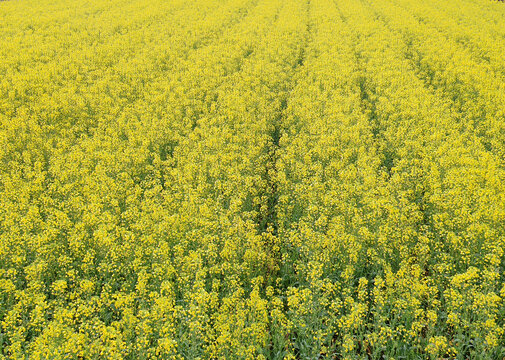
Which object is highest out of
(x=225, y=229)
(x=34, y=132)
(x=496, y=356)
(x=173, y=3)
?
(x=173, y=3)

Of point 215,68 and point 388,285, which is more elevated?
point 215,68

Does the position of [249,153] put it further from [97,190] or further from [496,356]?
[496,356]

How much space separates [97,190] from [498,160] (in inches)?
447

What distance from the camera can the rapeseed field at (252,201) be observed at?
6379 mm

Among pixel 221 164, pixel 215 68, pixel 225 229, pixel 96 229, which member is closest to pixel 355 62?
pixel 215 68

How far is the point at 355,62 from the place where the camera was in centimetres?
1989

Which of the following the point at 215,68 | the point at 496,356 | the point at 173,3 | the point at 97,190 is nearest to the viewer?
the point at 496,356

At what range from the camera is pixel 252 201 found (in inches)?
407

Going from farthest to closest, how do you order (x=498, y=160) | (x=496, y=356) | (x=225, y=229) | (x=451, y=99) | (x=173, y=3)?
(x=173, y=3) → (x=451, y=99) → (x=498, y=160) → (x=225, y=229) → (x=496, y=356)

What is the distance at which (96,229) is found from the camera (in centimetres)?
867

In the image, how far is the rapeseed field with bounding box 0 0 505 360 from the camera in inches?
251

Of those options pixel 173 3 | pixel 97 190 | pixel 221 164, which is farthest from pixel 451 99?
pixel 173 3

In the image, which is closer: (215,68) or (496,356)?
(496,356)

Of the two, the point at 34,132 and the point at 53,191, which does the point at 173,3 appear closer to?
the point at 34,132
